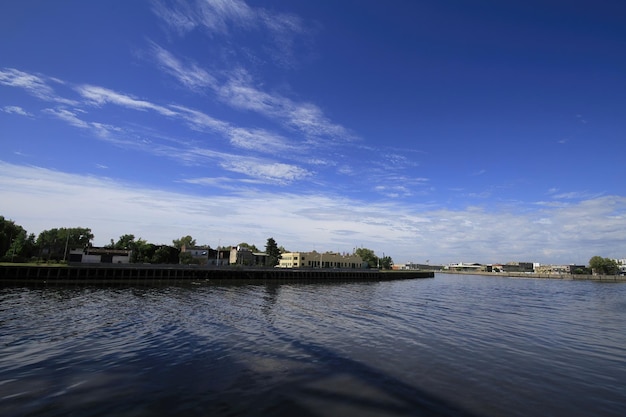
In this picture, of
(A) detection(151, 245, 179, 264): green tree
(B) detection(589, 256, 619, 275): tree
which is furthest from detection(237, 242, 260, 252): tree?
(B) detection(589, 256, 619, 275): tree

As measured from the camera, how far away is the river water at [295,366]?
443 inches

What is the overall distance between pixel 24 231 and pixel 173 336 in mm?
128413

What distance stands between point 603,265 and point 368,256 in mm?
133992

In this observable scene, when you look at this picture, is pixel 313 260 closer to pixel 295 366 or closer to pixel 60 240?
pixel 60 240

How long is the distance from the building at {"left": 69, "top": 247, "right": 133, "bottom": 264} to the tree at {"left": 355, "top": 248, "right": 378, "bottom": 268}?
4837 inches

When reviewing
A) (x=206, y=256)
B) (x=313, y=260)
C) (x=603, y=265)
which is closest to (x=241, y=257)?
(x=206, y=256)

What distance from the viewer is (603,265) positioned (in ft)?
602

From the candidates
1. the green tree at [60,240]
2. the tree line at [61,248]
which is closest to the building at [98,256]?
the tree line at [61,248]

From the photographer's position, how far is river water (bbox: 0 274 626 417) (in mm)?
11242

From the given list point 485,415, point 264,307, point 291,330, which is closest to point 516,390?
point 485,415

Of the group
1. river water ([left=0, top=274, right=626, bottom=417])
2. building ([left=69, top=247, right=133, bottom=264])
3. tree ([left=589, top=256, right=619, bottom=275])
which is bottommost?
river water ([left=0, top=274, right=626, bottom=417])

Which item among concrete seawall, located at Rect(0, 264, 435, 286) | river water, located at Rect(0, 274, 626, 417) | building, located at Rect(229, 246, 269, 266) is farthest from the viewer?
building, located at Rect(229, 246, 269, 266)

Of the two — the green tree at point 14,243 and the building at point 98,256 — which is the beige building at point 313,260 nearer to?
the building at point 98,256

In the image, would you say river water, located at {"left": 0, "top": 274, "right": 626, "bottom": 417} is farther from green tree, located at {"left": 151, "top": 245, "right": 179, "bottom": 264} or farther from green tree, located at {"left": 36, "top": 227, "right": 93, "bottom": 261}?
green tree, located at {"left": 36, "top": 227, "right": 93, "bottom": 261}
